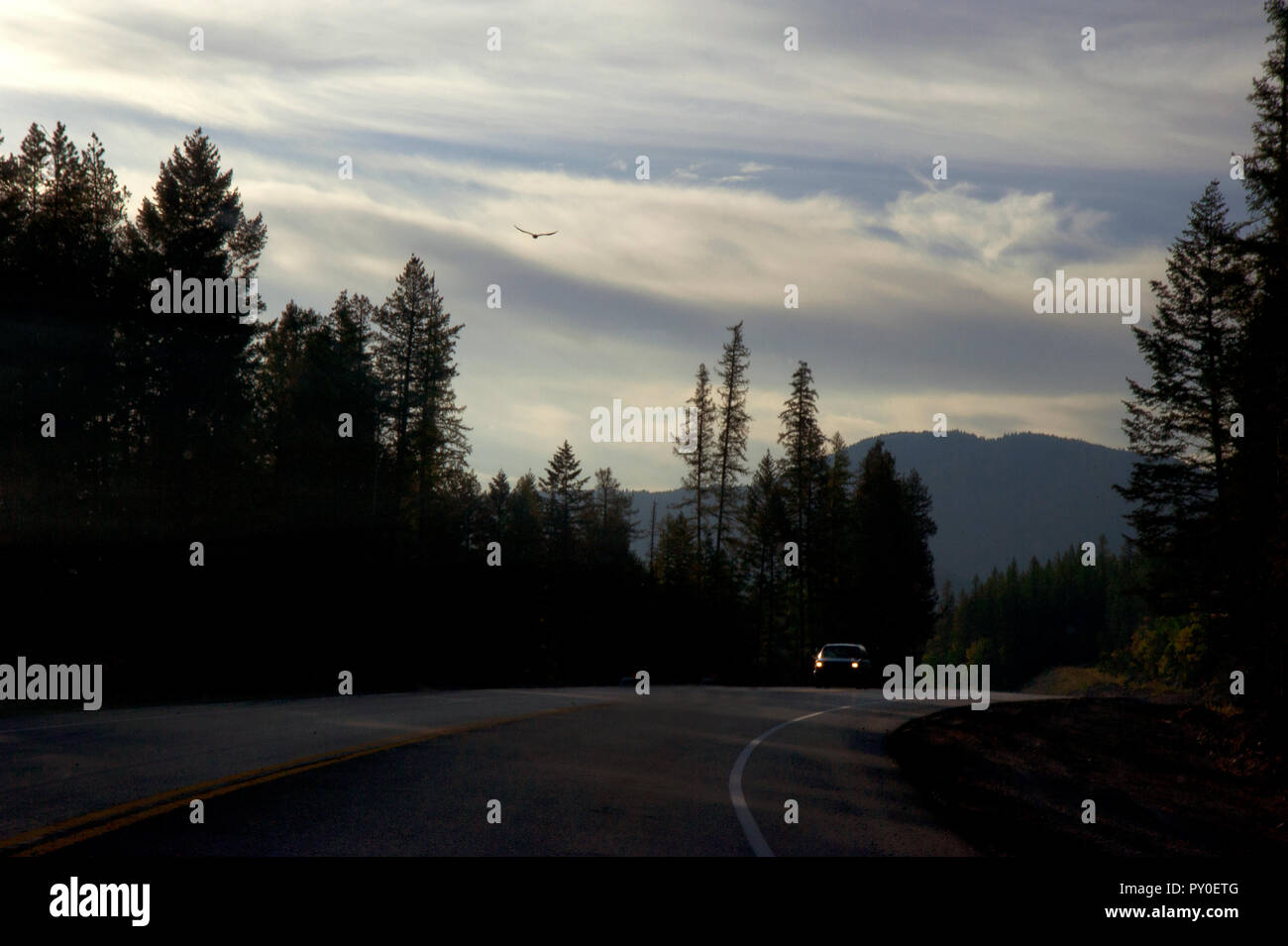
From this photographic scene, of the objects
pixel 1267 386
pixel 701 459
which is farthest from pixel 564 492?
pixel 1267 386

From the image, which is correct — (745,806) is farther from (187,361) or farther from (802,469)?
(802,469)

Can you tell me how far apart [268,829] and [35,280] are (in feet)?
95.1

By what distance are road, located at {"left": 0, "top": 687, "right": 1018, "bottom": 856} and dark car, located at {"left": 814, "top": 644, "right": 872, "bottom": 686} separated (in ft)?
68.4

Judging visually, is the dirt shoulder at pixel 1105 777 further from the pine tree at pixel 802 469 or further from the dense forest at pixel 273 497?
the pine tree at pixel 802 469

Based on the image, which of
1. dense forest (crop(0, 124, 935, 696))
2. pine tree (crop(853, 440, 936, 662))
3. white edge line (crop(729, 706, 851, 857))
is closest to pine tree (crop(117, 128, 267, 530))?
dense forest (crop(0, 124, 935, 696))

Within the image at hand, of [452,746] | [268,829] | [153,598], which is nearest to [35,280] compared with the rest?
[153,598]

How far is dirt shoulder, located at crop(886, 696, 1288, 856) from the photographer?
394 inches

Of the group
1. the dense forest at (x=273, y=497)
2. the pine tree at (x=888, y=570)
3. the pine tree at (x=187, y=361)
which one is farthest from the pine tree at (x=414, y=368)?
the pine tree at (x=888, y=570)

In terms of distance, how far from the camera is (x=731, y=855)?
22.5ft

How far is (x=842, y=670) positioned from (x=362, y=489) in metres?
23.0

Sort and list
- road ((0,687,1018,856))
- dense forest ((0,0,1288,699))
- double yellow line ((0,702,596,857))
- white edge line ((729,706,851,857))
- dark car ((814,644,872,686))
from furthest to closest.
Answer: dark car ((814,644,872,686))
dense forest ((0,0,1288,699))
white edge line ((729,706,851,857))
road ((0,687,1018,856))
double yellow line ((0,702,596,857))

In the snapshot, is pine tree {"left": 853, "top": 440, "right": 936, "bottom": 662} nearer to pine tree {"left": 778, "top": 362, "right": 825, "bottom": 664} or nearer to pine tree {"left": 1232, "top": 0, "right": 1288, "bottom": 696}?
pine tree {"left": 778, "top": 362, "right": 825, "bottom": 664}

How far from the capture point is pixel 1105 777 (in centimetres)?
1543

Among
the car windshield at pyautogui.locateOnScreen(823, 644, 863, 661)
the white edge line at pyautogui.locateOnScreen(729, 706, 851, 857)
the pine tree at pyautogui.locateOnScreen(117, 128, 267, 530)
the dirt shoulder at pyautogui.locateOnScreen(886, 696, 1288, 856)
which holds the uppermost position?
the pine tree at pyautogui.locateOnScreen(117, 128, 267, 530)
